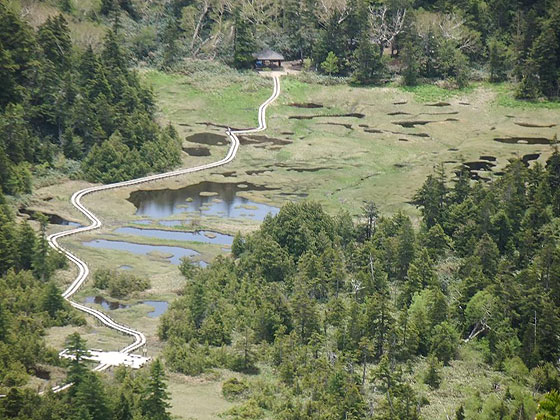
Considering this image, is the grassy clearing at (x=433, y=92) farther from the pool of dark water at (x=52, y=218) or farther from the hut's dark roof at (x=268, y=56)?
the pool of dark water at (x=52, y=218)

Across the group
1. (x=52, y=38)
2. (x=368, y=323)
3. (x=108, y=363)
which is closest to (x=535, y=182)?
(x=368, y=323)

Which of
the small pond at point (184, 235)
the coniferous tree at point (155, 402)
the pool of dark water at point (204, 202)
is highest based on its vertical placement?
the coniferous tree at point (155, 402)

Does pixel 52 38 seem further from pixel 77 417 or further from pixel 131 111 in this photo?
pixel 77 417

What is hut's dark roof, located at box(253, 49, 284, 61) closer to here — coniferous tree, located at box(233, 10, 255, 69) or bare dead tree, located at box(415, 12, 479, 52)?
coniferous tree, located at box(233, 10, 255, 69)

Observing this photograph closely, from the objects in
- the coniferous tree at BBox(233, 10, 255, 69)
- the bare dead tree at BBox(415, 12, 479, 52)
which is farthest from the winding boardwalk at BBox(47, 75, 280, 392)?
the bare dead tree at BBox(415, 12, 479, 52)

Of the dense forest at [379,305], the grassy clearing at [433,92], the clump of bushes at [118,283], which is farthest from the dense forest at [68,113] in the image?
the grassy clearing at [433,92]

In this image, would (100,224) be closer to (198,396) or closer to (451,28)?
(198,396)
